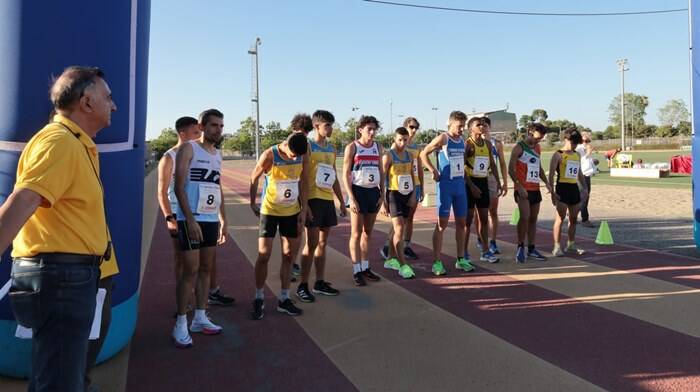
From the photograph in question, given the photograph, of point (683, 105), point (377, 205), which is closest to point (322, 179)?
point (377, 205)

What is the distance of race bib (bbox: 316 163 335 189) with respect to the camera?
5.39 m

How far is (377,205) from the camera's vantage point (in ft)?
20.0

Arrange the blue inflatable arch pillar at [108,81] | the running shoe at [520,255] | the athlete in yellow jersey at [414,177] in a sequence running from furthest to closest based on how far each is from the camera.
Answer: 1. the athlete in yellow jersey at [414,177]
2. the running shoe at [520,255]
3. the blue inflatable arch pillar at [108,81]

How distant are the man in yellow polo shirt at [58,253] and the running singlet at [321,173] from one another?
330cm

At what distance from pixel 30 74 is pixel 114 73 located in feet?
1.66

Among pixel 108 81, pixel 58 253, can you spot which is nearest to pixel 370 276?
pixel 108 81

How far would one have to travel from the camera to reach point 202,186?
165 inches

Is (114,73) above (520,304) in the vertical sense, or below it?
above

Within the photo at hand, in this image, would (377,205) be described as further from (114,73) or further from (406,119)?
(114,73)

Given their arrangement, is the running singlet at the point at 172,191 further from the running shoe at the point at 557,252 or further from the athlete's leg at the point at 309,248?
the running shoe at the point at 557,252

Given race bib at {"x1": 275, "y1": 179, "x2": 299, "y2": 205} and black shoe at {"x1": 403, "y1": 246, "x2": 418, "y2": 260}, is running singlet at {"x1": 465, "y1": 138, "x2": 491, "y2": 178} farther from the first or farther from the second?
race bib at {"x1": 275, "y1": 179, "x2": 299, "y2": 205}

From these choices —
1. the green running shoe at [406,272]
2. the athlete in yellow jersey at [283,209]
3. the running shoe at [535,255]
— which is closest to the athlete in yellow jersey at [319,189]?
the athlete in yellow jersey at [283,209]

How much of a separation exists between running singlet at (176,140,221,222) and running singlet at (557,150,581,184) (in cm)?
560

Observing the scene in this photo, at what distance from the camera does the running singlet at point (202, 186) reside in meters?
4.16
